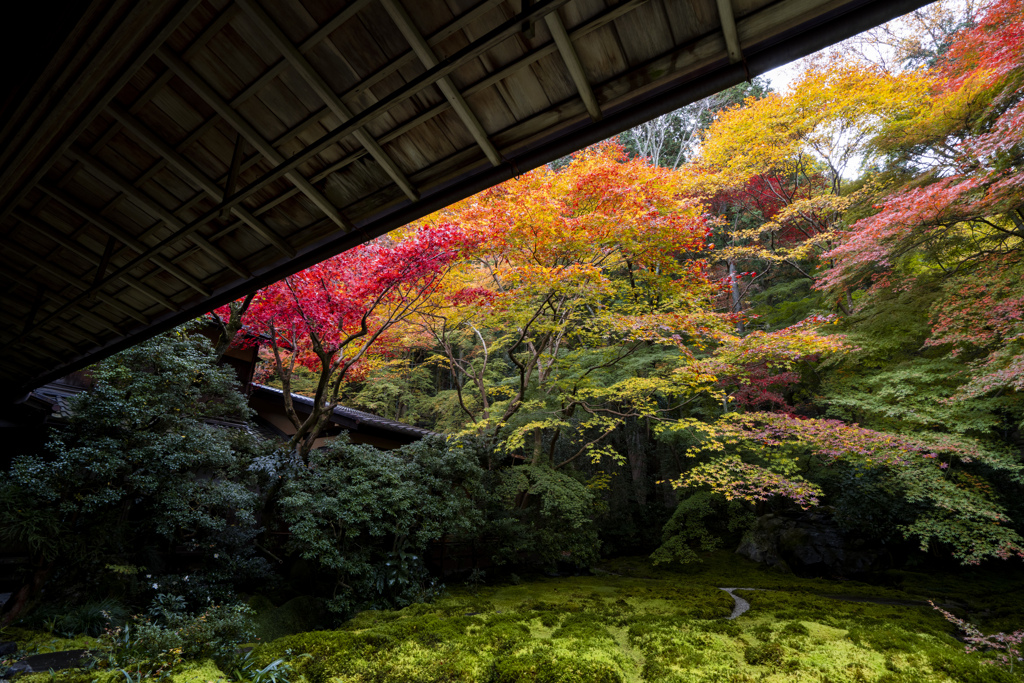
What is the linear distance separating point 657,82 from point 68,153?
313 centimetres

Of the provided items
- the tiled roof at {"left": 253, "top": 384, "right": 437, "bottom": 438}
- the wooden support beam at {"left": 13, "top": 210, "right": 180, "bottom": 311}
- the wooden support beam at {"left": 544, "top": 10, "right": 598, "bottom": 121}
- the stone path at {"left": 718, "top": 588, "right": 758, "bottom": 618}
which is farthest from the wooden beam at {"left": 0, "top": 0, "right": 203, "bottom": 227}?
the stone path at {"left": 718, "top": 588, "right": 758, "bottom": 618}

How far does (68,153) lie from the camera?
2.43 m

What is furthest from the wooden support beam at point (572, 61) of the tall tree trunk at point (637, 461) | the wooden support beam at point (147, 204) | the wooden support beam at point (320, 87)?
the tall tree trunk at point (637, 461)

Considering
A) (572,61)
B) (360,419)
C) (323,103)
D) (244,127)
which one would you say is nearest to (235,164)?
(244,127)

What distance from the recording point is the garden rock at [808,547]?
9422 mm

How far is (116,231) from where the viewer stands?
288 centimetres

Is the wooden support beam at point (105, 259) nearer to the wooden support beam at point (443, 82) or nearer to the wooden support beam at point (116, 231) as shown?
the wooden support beam at point (116, 231)

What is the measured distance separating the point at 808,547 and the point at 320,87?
1239 centimetres

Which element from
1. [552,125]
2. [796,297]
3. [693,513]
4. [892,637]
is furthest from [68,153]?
[796,297]

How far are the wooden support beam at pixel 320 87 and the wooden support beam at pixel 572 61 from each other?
98cm

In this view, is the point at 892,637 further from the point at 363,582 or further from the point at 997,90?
the point at 997,90

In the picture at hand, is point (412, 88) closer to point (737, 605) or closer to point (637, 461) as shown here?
point (737, 605)

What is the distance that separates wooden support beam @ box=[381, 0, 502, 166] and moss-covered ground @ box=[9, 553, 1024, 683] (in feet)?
13.6

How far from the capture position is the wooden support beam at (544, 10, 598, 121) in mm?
1607
